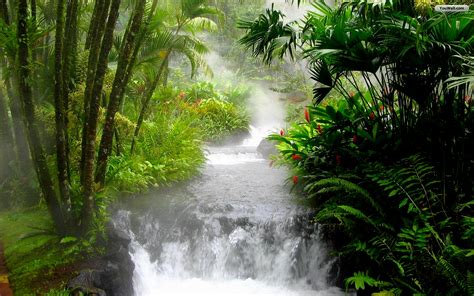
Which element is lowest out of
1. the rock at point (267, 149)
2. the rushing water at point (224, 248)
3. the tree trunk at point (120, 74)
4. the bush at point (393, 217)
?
the rushing water at point (224, 248)

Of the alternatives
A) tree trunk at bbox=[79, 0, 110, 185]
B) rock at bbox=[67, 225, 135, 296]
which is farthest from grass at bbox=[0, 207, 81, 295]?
tree trunk at bbox=[79, 0, 110, 185]

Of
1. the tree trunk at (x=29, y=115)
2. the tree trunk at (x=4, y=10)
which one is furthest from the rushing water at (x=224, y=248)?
the tree trunk at (x=4, y=10)

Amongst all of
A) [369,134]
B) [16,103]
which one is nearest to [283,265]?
[369,134]

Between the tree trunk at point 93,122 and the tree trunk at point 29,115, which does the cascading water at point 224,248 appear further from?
the tree trunk at point 29,115

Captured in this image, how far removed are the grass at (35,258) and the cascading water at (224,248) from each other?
978 millimetres

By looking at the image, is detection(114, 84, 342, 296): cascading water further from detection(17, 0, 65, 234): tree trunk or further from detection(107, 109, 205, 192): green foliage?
detection(17, 0, 65, 234): tree trunk

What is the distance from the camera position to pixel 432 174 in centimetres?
408

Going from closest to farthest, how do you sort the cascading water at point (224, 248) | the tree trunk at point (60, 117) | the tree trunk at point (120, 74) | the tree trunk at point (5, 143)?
1. the tree trunk at point (60, 117)
2. the tree trunk at point (120, 74)
3. the cascading water at point (224, 248)
4. the tree trunk at point (5, 143)

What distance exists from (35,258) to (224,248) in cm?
224

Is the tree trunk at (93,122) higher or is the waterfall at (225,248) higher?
the tree trunk at (93,122)

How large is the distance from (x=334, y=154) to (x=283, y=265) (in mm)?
1691

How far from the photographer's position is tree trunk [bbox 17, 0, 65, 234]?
3201 millimetres

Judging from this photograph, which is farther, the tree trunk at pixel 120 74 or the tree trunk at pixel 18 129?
the tree trunk at pixel 18 129

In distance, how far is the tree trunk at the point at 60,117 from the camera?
3.43m
